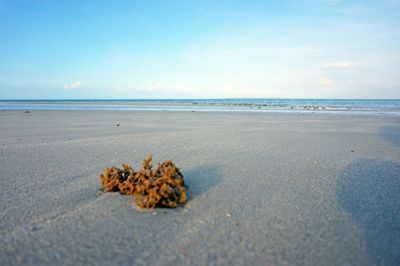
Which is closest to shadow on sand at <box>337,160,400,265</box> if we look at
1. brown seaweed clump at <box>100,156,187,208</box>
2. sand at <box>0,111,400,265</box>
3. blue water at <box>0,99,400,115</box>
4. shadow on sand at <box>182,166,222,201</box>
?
sand at <box>0,111,400,265</box>

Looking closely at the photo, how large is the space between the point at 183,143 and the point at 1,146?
395 centimetres

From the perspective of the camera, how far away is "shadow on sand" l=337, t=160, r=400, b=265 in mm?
2465

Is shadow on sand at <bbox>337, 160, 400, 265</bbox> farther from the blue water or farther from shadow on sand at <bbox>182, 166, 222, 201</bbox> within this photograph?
the blue water

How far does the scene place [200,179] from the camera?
4238 mm

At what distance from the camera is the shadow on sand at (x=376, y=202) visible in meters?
2.46

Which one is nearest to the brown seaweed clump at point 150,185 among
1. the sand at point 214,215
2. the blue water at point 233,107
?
the sand at point 214,215

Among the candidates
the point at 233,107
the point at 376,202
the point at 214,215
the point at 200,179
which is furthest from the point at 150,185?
the point at 233,107

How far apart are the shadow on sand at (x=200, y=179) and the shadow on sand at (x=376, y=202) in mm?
1548

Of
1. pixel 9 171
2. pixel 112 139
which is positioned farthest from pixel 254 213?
pixel 112 139

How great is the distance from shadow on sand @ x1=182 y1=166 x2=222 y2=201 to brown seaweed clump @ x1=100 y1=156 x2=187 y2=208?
0.31 m

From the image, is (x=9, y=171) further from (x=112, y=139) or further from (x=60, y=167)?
(x=112, y=139)

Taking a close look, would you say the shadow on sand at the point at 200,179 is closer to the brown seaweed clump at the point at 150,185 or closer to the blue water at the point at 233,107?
the brown seaweed clump at the point at 150,185

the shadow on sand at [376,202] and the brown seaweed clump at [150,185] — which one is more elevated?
the brown seaweed clump at [150,185]

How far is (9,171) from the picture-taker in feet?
14.9
